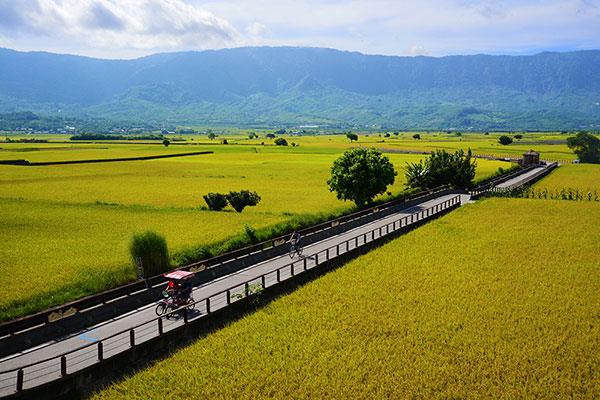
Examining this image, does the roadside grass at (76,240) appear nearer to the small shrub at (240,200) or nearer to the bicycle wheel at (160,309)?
the small shrub at (240,200)

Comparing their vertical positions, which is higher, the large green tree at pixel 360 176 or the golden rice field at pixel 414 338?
the large green tree at pixel 360 176

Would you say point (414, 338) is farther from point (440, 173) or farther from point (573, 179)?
point (573, 179)

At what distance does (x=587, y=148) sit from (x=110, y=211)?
11957 centimetres

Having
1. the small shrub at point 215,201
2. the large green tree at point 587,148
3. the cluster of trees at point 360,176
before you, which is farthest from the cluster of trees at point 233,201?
the large green tree at point 587,148

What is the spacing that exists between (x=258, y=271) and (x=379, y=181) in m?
24.0

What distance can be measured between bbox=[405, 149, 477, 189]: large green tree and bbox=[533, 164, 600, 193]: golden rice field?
35.4 ft

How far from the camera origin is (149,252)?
26.8m

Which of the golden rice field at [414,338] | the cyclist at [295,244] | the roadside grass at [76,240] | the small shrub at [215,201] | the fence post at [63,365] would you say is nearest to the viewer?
the fence post at [63,365]

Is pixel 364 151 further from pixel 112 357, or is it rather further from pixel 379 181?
pixel 112 357

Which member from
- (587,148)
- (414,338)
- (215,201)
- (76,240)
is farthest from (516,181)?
(414,338)

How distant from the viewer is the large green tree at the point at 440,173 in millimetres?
67438

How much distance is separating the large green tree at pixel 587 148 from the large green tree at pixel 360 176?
95266 millimetres

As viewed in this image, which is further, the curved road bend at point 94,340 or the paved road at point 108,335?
the paved road at point 108,335

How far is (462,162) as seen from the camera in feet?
228
